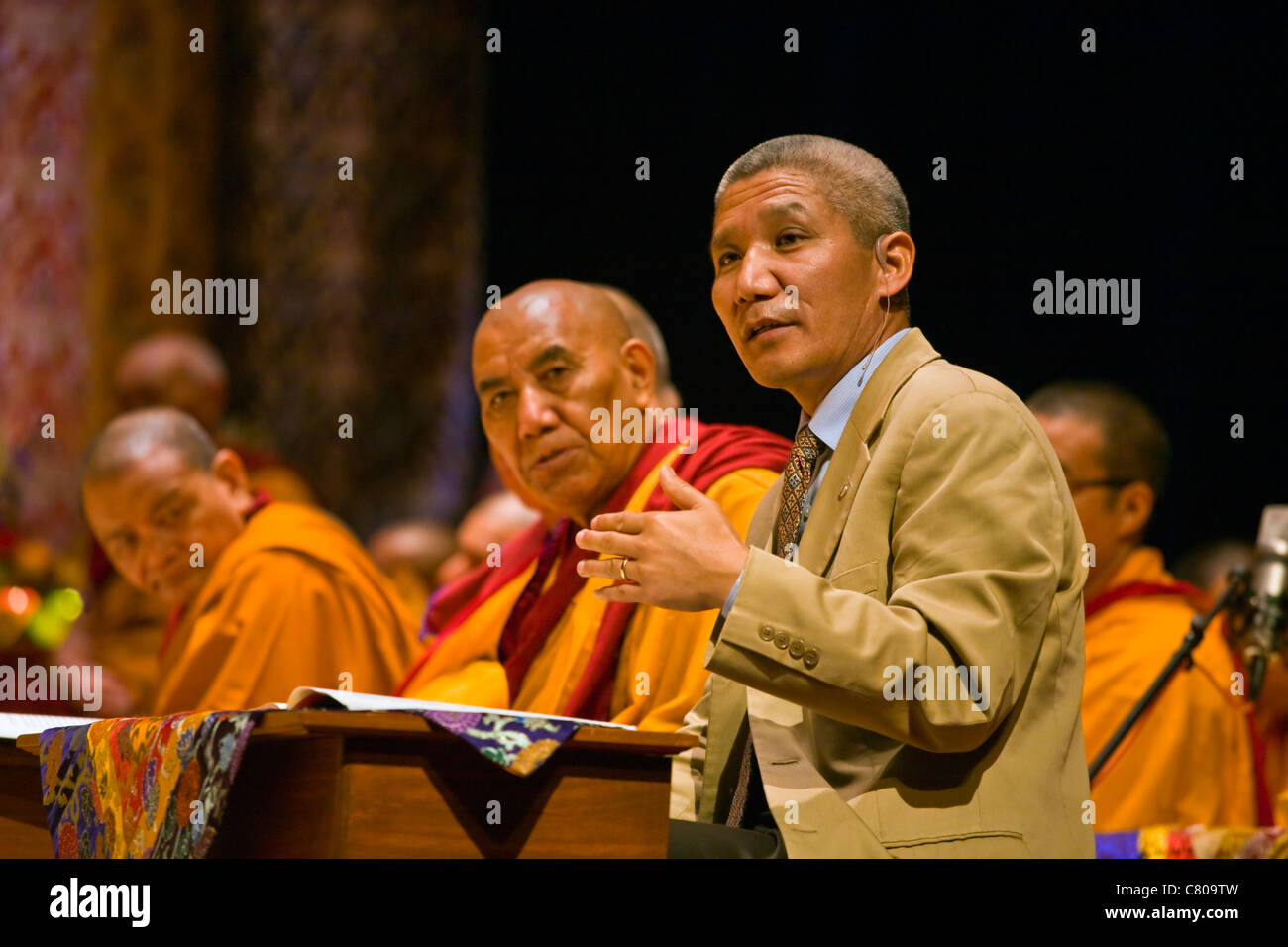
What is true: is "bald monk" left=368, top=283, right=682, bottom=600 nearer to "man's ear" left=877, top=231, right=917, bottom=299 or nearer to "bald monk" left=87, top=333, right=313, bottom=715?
"bald monk" left=87, top=333, right=313, bottom=715

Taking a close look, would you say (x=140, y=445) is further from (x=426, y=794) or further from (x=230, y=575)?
(x=426, y=794)

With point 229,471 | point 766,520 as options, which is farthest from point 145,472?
point 766,520

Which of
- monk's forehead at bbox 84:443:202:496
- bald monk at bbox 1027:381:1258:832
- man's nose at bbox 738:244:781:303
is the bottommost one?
bald monk at bbox 1027:381:1258:832

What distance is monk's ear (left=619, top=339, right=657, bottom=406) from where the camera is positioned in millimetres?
3273

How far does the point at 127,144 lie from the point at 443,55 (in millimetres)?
1814

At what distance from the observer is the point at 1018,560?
1.75m

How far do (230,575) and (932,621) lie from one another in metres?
2.92

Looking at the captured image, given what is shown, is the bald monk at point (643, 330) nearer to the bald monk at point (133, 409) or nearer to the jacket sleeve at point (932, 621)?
the jacket sleeve at point (932, 621)

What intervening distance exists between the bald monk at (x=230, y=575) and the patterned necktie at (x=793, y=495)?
→ 6.89ft

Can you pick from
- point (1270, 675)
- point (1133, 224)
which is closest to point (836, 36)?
point (1133, 224)

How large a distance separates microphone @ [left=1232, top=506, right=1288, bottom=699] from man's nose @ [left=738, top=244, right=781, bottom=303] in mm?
1731

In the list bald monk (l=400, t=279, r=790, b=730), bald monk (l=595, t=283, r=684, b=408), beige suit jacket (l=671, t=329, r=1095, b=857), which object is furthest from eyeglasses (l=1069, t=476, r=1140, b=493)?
beige suit jacket (l=671, t=329, r=1095, b=857)

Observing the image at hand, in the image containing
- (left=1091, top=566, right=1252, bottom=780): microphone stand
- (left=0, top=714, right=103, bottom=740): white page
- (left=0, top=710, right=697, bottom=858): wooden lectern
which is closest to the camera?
(left=0, top=710, right=697, bottom=858): wooden lectern

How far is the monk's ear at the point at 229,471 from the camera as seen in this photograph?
444 cm
